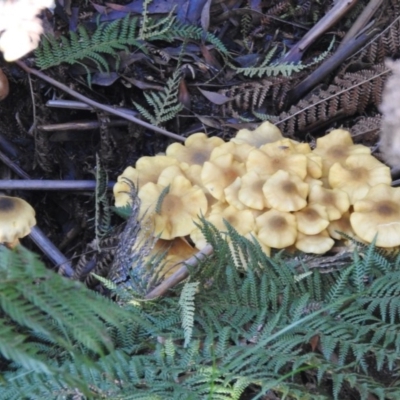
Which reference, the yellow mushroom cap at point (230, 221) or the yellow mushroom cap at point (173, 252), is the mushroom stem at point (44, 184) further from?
the yellow mushroom cap at point (230, 221)

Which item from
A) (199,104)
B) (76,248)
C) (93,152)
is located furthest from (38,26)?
(76,248)

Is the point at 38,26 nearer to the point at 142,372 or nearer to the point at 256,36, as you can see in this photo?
the point at 256,36

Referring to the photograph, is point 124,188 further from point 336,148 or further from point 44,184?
point 336,148

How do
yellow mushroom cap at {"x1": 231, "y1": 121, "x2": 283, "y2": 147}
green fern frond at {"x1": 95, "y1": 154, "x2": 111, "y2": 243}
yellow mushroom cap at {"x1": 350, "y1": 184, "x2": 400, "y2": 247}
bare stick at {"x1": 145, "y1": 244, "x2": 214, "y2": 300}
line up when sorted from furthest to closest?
yellow mushroom cap at {"x1": 231, "y1": 121, "x2": 283, "y2": 147} → green fern frond at {"x1": 95, "y1": 154, "x2": 111, "y2": 243} → yellow mushroom cap at {"x1": 350, "y1": 184, "x2": 400, "y2": 247} → bare stick at {"x1": 145, "y1": 244, "x2": 214, "y2": 300}

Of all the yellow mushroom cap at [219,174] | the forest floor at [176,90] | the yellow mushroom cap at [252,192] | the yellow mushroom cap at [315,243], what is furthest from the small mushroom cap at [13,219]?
the yellow mushroom cap at [315,243]

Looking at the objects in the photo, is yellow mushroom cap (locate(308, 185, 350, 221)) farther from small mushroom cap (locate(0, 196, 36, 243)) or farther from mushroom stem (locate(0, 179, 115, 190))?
small mushroom cap (locate(0, 196, 36, 243))

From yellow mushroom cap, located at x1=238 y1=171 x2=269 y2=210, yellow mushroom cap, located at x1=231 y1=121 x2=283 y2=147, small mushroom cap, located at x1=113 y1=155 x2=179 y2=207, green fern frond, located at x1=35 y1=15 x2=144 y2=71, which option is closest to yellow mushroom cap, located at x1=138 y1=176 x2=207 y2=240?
small mushroom cap, located at x1=113 y1=155 x2=179 y2=207
